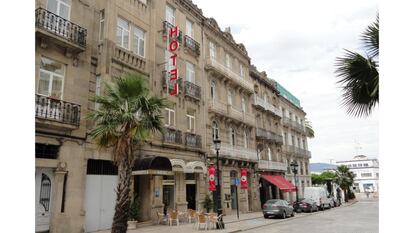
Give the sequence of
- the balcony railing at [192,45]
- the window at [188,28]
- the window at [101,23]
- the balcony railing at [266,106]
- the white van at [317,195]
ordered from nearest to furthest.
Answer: the window at [101,23], the balcony railing at [192,45], the window at [188,28], the white van at [317,195], the balcony railing at [266,106]

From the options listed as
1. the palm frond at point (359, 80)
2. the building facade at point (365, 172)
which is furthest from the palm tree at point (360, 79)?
the building facade at point (365, 172)

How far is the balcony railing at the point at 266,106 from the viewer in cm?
3356

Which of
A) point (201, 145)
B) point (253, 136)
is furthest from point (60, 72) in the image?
point (253, 136)

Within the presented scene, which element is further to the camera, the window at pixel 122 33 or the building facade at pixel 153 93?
the window at pixel 122 33

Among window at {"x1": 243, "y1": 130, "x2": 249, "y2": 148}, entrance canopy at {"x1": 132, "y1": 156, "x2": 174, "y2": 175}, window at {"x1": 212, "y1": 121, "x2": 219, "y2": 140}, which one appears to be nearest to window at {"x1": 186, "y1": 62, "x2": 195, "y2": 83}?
window at {"x1": 212, "y1": 121, "x2": 219, "y2": 140}

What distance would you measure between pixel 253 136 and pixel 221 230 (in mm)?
16600

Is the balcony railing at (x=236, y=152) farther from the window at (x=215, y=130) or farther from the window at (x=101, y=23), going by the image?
the window at (x=101, y=23)

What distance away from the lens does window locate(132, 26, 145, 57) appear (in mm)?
18453

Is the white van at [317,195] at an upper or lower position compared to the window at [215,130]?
lower

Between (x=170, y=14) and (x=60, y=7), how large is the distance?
9430mm

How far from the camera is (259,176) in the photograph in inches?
1227

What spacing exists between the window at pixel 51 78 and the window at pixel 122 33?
4.17 m

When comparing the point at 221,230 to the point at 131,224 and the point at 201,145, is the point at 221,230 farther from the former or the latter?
the point at 201,145

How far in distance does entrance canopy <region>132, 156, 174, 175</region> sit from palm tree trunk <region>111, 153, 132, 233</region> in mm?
4894
